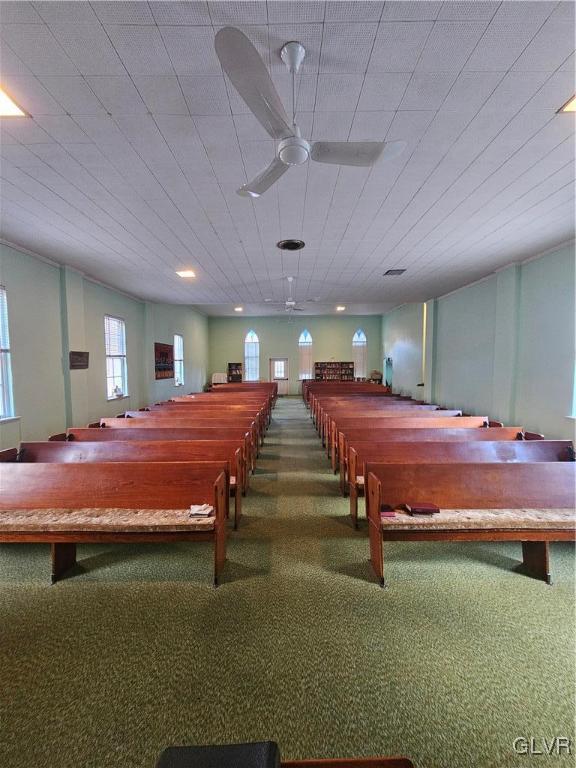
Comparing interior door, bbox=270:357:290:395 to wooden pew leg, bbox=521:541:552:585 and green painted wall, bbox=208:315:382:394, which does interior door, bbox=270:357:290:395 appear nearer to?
green painted wall, bbox=208:315:382:394

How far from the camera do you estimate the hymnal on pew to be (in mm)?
2254

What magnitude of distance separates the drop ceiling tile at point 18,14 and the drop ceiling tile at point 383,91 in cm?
158

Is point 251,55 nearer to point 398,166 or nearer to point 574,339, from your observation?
point 398,166

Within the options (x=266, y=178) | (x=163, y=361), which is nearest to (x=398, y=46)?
(x=266, y=178)

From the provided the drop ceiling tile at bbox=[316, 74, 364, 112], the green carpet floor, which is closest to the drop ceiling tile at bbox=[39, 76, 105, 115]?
the drop ceiling tile at bbox=[316, 74, 364, 112]

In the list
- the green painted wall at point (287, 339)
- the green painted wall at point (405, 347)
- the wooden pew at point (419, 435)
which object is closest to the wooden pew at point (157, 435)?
the wooden pew at point (419, 435)

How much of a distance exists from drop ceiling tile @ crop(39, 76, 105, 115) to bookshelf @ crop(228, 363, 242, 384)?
13011mm

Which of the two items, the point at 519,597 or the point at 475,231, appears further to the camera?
the point at 475,231

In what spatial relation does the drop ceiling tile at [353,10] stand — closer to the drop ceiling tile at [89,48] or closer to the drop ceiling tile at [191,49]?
the drop ceiling tile at [191,49]

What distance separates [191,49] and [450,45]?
4.14 ft

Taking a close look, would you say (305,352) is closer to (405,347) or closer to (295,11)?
(405,347)

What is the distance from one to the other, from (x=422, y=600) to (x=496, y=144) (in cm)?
310

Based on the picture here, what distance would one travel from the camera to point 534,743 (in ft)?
4.23

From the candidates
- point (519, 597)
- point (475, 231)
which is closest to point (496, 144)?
point (475, 231)
